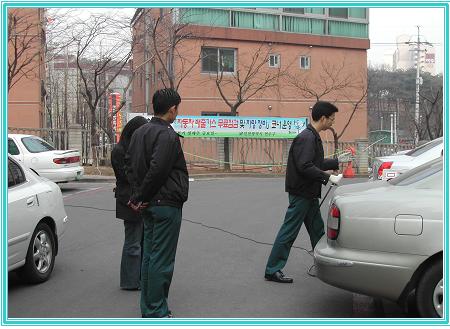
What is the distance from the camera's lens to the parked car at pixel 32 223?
5066 millimetres

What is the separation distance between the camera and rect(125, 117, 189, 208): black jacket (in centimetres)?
411

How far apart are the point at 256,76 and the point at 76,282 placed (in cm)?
2312

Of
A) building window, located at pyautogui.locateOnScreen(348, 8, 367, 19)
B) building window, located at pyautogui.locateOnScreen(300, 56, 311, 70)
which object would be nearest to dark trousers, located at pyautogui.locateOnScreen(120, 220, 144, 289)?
building window, located at pyautogui.locateOnScreen(300, 56, 311, 70)

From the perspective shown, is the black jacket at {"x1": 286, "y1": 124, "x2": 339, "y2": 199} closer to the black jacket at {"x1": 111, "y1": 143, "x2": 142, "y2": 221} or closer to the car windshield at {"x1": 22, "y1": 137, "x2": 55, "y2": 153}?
the black jacket at {"x1": 111, "y1": 143, "x2": 142, "y2": 221}

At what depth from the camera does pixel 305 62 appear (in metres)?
28.8

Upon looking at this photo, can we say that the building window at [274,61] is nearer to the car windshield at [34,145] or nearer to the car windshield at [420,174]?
the car windshield at [34,145]

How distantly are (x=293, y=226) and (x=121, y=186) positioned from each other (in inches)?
68.4

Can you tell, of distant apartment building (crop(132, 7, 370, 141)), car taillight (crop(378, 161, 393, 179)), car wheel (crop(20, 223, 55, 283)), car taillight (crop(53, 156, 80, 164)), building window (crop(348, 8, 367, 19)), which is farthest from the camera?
building window (crop(348, 8, 367, 19))

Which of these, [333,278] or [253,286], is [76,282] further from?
[333,278]

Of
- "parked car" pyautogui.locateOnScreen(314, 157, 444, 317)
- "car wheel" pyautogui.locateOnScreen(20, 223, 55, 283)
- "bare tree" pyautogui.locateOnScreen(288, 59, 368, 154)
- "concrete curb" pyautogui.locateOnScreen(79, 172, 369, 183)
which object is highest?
"bare tree" pyautogui.locateOnScreen(288, 59, 368, 154)

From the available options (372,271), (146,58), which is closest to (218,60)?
(146,58)

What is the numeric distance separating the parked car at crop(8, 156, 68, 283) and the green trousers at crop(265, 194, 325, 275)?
234cm

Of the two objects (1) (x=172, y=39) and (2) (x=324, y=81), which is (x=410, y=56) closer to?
(2) (x=324, y=81)

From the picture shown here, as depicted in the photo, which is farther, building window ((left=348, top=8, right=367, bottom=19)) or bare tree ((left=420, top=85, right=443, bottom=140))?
building window ((left=348, top=8, right=367, bottom=19))
